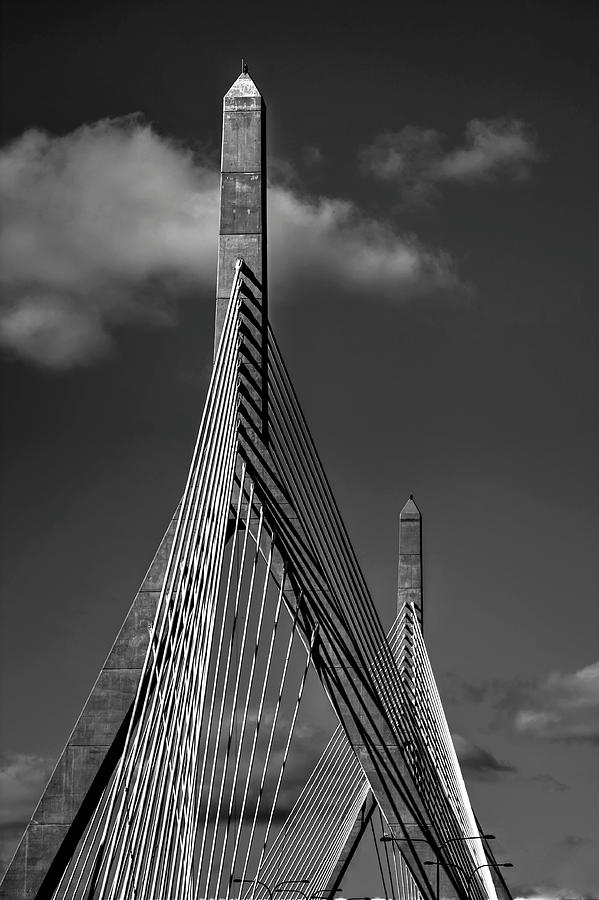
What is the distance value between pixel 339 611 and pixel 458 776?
12.3m

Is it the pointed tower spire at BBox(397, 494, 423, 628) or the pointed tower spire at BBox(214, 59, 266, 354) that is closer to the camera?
the pointed tower spire at BBox(214, 59, 266, 354)

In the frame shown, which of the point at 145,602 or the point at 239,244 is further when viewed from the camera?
the point at 239,244

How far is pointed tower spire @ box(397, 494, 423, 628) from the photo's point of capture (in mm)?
37156

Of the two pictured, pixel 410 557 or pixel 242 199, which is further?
pixel 410 557

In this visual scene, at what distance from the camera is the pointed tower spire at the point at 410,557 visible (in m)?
37.2

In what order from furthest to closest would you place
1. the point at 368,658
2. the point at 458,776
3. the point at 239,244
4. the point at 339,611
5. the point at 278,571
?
the point at 458,776, the point at 368,658, the point at 339,611, the point at 278,571, the point at 239,244

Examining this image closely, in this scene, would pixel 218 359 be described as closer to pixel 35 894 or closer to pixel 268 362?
pixel 268 362

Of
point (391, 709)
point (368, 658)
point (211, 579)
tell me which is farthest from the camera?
point (391, 709)

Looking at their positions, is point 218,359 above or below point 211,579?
above

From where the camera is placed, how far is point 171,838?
14203 mm

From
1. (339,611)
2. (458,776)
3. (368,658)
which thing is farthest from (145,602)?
(458,776)

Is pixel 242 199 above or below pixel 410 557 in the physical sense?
below

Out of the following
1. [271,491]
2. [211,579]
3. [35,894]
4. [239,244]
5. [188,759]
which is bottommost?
[35,894]

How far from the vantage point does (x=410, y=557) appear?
37844mm
